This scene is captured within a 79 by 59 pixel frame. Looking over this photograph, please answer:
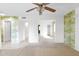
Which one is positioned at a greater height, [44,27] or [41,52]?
[44,27]

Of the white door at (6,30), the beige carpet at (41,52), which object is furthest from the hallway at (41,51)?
the white door at (6,30)

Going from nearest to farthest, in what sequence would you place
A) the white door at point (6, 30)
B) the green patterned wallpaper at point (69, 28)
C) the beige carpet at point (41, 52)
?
the beige carpet at point (41, 52), the white door at point (6, 30), the green patterned wallpaper at point (69, 28)

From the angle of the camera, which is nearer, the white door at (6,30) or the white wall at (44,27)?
the white door at (6,30)

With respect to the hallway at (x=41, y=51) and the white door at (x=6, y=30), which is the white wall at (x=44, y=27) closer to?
the hallway at (x=41, y=51)

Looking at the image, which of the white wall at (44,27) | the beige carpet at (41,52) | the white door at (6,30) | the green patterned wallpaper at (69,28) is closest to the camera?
the beige carpet at (41,52)

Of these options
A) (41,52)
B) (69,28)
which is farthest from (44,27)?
(41,52)

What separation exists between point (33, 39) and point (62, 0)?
7.36 feet

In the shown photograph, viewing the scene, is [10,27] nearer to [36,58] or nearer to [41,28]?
[41,28]

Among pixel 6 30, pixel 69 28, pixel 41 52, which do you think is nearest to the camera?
pixel 41 52

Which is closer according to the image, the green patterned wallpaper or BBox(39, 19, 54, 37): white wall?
BBox(39, 19, 54, 37): white wall

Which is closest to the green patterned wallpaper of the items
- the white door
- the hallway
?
the hallway

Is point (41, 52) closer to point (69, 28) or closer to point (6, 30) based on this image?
point (6, 30)

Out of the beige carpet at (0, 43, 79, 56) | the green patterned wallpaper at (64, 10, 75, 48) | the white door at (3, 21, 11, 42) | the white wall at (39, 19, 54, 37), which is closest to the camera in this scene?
the beige carpet at (0, 43, 79, 56)

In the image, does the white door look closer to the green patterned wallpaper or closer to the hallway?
the hallway
